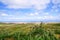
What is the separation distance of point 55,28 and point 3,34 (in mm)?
883

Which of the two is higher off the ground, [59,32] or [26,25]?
[26,25]

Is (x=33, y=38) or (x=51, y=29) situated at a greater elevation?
(x=51, y=29)

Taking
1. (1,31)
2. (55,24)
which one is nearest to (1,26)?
(1,31)

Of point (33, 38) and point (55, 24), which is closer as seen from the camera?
point (33, 38)

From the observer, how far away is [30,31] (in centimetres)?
195

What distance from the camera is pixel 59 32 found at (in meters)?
2.01

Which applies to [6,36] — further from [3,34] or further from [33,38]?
[33,38]

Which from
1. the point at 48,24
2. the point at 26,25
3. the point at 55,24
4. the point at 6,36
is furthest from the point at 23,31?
the point at 55,24

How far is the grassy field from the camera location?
1871mm

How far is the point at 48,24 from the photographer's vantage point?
202 cm

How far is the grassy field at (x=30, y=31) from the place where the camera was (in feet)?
6.14

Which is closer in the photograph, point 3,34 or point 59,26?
point 3,34

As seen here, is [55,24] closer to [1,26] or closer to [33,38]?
[33,38]

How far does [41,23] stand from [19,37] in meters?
0.43
